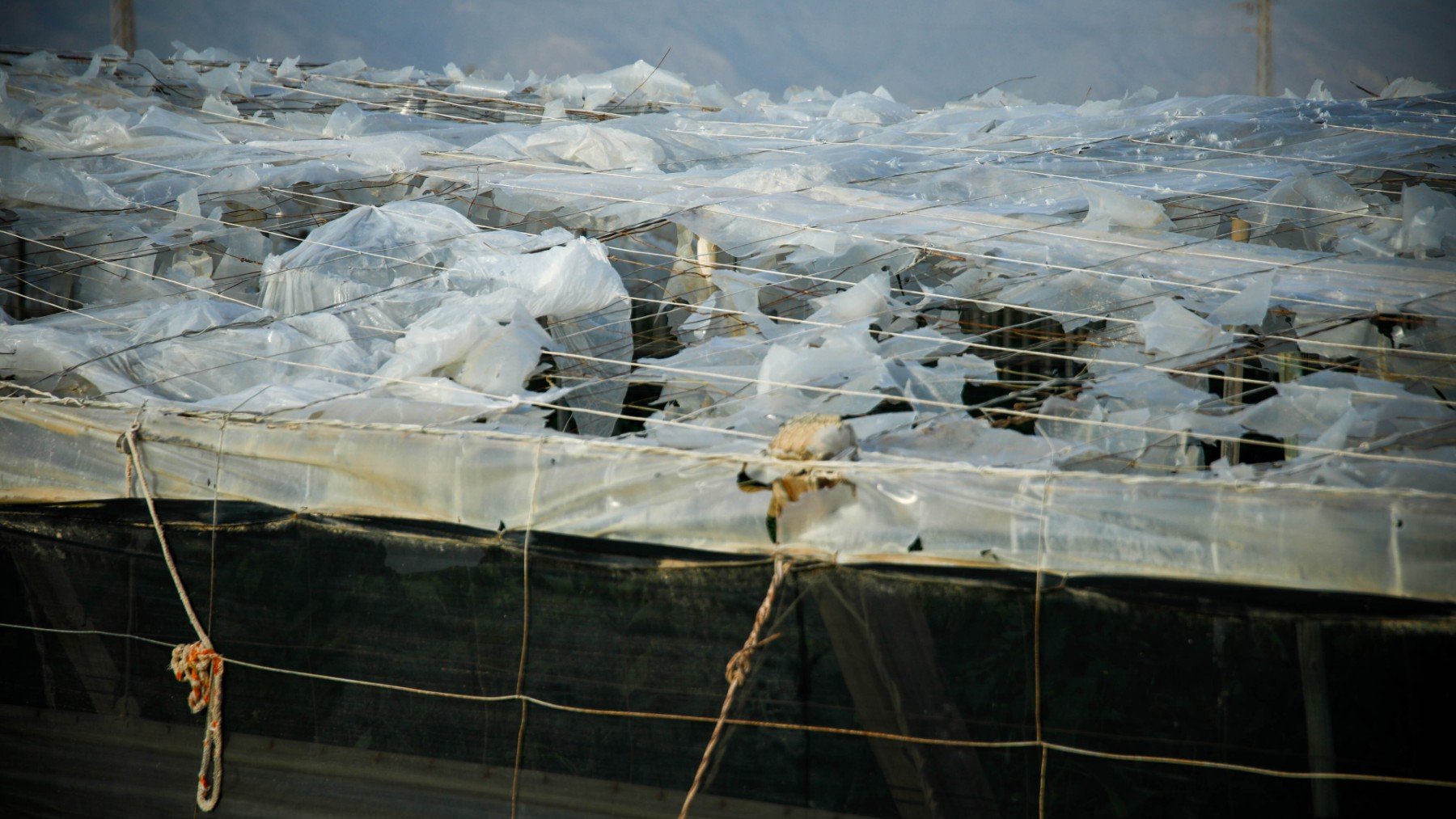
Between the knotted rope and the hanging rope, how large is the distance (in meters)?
1.34

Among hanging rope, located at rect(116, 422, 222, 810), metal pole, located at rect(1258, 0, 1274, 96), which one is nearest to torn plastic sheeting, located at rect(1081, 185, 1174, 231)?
hanging rope, located at rect(116, 422, 222, 810)

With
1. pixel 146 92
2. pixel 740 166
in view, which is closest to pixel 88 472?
pixel 740 166

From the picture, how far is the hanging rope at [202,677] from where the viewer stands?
2.94 m

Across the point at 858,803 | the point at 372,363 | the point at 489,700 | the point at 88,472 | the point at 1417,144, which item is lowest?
the point at 858,803

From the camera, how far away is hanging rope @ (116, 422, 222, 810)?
2.94 meters

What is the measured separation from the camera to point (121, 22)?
909 centimetres

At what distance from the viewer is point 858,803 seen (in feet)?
8.00

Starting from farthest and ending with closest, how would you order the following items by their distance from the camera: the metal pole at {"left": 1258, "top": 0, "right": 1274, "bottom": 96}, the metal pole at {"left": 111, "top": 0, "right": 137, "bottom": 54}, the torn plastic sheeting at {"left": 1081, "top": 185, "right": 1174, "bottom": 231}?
1. the metal pole at {"left": 1258, "top": 0, "right": 1274, "bottom": 96}
2. the metal pole at {"left": 111, "top": 0, "right": 137, "bottom": 54}
3. the torn plastic sheeting at {"left": 1081, "top": 185, "right": 1174, "bottom": 231}

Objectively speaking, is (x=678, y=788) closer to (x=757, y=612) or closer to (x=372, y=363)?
(x=757, y=612)

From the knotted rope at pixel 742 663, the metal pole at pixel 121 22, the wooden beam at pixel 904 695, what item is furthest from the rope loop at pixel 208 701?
the metal pole at pixel 121 22

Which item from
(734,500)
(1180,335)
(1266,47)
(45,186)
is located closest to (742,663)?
(734,500)

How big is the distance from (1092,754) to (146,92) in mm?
5346

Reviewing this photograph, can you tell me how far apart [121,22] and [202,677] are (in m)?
8.17

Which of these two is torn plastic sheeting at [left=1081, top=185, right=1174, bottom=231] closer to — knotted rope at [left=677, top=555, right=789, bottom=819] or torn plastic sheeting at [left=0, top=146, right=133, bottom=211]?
knotted rope at [left=677, top=555, right=789, bottom=819]
